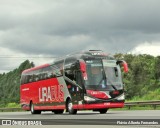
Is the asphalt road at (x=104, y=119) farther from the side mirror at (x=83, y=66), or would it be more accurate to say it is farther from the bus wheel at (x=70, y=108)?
the bus wheel at (x=70, y=108)

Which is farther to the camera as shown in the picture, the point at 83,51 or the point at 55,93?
the point at 55,93

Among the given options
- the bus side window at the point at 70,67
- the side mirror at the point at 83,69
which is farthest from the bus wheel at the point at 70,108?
the side mirror at the point at 83,69

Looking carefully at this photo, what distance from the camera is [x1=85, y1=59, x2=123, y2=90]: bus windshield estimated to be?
27.8 meters

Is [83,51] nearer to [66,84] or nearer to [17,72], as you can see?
[66,84]

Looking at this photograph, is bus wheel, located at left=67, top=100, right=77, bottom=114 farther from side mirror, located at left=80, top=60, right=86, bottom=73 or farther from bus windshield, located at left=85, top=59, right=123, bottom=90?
side mirror, located at left=80, top=60, right=86, bottom=73

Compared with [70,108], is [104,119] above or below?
below

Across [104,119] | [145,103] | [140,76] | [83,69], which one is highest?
[140,76]

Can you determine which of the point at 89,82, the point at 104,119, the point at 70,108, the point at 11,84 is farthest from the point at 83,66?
the point at 11,84

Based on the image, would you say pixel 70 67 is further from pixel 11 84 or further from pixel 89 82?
pixel 11 84

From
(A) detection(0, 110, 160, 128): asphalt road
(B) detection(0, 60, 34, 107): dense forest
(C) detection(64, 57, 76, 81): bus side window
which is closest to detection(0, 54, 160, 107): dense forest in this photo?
(C) detection(64, 57, 76, 81): bus side window

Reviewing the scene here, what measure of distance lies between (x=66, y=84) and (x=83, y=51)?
241cm

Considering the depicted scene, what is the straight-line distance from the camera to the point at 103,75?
92.0 feet

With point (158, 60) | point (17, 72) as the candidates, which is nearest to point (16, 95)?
point (17, 72)

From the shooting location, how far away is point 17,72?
539 ft
